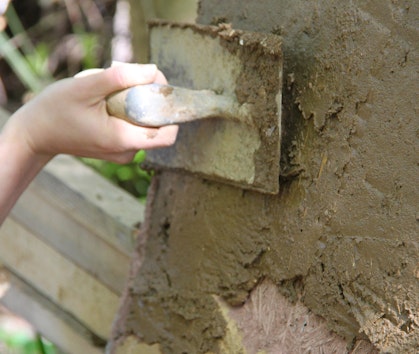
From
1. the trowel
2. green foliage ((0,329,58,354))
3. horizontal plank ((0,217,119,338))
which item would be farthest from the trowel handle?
green foliage ((0,329,58,354))

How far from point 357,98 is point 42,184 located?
1.07 meters

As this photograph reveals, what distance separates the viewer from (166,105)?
1.10 m

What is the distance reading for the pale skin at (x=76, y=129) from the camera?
1.11m

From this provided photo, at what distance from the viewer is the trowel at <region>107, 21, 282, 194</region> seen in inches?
43.1

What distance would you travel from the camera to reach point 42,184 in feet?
6.15

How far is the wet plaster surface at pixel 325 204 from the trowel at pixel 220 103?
0.04 meters

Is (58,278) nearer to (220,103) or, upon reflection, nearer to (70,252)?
(70,252)

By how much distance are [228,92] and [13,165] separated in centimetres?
38

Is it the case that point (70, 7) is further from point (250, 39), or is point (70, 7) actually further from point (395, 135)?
point (395, 135)

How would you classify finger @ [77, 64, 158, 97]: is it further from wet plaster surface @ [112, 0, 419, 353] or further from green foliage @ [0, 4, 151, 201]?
green foliage @ [0, 4, 151, 201]

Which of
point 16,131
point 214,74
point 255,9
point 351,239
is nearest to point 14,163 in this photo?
point 16,131

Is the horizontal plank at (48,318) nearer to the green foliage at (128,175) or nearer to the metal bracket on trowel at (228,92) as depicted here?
the green foliage at (128,175)

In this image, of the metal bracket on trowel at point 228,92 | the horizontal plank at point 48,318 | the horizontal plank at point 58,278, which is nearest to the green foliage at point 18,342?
the horizontal plank at point 48,318

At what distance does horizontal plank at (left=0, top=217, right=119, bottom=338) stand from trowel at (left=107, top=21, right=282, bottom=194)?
61 cm
